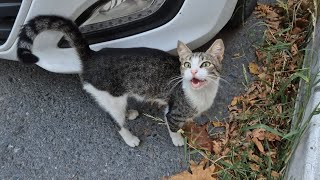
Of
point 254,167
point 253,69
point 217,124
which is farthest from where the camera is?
point 253,69

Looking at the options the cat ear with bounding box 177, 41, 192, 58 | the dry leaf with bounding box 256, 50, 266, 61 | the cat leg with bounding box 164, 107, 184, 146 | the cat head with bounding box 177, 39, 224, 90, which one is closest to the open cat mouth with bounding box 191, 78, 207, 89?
the cat head with bounding box 177, 39, 224, 90

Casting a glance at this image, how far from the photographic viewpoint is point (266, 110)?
8.96 ft

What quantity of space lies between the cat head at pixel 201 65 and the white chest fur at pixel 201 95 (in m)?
0.05

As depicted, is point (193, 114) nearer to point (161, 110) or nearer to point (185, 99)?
point (185, 99)

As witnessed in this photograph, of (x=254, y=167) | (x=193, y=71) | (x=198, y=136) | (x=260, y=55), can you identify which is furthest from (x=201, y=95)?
(x=260, y=55)

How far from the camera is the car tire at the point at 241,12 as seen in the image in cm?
296

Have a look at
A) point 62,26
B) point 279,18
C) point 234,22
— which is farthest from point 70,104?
point 279,18

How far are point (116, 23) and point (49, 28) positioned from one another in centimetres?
39

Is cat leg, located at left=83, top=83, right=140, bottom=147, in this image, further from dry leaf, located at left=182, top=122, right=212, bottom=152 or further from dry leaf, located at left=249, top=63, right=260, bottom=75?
dry leaf, located at left=249, top=63, right=260, bottom=75

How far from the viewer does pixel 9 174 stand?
8.57 feet

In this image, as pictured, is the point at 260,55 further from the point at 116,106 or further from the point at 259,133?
the point at 116,106

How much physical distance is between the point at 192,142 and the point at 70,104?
91cm

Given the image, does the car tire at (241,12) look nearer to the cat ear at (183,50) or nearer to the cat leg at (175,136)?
the cat ear at (183,50)

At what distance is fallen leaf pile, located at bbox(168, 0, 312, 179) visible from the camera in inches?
95.4
